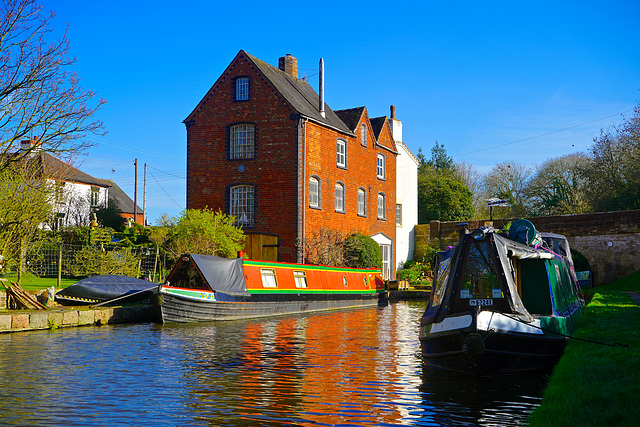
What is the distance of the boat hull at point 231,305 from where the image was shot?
16703 mm

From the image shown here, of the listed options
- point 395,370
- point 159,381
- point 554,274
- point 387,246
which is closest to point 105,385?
point 159,381

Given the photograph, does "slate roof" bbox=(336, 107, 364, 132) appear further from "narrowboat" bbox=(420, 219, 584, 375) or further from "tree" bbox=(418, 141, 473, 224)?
"narrowboat" bbox=(420, 219, 584, 375)

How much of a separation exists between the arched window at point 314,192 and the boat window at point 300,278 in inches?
230

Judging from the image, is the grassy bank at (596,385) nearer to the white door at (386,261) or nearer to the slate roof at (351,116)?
the slate roof at (351,116)

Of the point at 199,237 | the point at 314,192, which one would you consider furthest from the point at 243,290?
the point at 314,192

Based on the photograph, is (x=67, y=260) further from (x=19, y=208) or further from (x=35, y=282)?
(x=19, y=208)

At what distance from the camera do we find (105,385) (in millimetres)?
8273

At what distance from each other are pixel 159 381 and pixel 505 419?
4.69 meters

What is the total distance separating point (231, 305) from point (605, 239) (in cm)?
2039

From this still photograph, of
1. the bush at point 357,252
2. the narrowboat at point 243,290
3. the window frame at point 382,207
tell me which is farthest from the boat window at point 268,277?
the window frame at point 382,207

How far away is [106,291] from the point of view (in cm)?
1784

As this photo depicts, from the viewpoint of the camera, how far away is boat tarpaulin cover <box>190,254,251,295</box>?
1800 cm

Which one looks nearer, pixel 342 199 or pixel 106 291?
pixel 106 291

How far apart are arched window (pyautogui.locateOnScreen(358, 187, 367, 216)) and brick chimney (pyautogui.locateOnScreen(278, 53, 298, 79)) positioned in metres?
7.05
